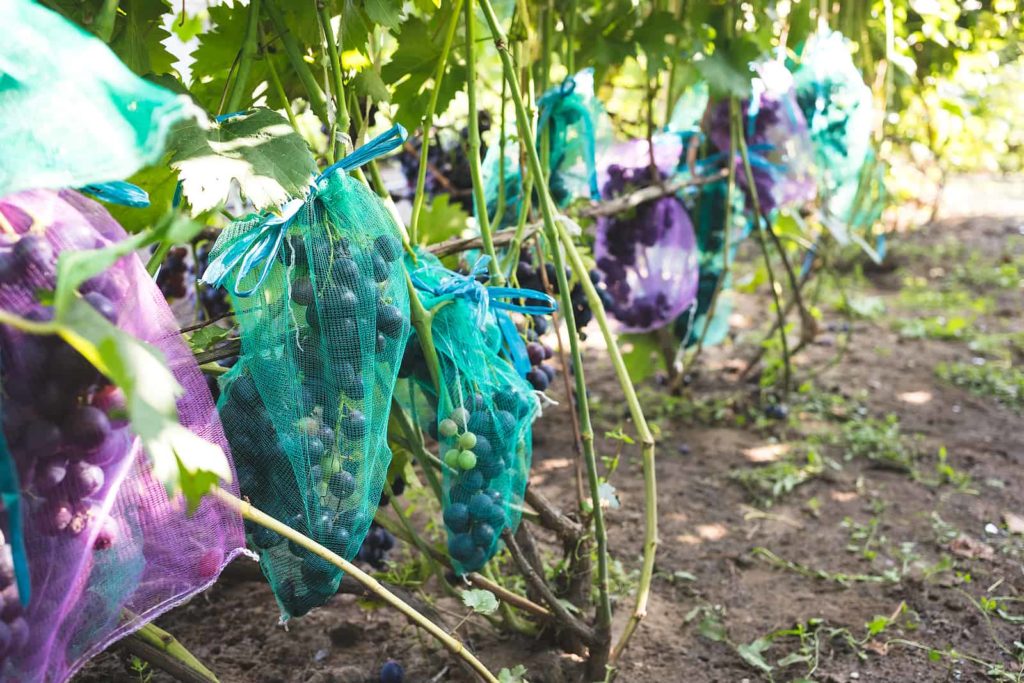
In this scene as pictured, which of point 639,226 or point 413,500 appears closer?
point 413,500

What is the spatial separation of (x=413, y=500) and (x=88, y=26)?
4.86ft

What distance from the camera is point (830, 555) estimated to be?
2.63m

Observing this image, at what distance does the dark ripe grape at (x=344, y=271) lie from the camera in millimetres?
1340

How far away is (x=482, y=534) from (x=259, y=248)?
0.59 metres

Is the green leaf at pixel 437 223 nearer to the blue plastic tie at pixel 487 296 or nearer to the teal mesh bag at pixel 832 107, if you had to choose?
the blue plastic tie at pixel 487 296

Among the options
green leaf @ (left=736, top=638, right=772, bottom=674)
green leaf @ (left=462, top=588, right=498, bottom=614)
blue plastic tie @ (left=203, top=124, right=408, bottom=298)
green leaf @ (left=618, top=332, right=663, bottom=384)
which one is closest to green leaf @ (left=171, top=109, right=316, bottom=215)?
blue plastic tie @ (left=203, top=124, right=408, bottom=298)

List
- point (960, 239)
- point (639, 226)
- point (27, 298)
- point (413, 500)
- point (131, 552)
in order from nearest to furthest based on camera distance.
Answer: point (27, 298)
point (131, 552)
point (413, 500)
point (639, 226)
point (960, 239)

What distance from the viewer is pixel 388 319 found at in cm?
139

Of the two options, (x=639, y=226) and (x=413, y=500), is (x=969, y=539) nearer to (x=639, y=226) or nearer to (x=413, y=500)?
(x=639, y=226)

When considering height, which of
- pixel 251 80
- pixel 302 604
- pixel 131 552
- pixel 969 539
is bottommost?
pixel 969 539

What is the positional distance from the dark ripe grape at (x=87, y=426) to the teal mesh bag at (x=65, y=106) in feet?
0.74

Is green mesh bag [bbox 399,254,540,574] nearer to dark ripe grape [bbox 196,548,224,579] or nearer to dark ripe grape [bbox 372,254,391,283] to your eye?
dark ripe grape [bbox 372,254,391,283]

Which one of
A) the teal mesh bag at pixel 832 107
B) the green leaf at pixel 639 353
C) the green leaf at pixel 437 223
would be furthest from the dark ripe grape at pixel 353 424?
the teal mesh bag at pixel 832 107

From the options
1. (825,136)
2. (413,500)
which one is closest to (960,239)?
(825,136)
